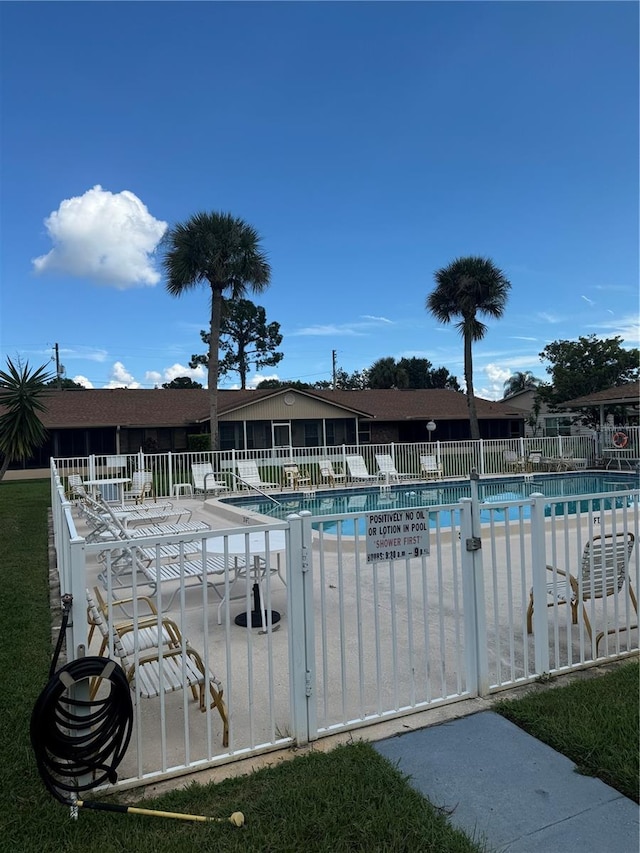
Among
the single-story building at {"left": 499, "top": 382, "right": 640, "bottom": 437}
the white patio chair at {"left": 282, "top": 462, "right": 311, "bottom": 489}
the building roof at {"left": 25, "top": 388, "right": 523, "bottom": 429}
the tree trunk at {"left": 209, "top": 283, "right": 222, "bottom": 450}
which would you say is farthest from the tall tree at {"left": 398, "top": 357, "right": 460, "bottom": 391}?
the white patio chair at {"left": 282, "top": 462, "right": 311, "bottom": 489}

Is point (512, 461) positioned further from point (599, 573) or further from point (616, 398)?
point (599, 573)

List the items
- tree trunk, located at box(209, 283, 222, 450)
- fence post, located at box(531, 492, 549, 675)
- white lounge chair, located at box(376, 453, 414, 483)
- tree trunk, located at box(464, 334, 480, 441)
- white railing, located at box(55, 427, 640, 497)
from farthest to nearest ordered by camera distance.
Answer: tree trunk, located at box(464, 334, 480, 441), tree trunk, located at box(209, 283, 222, 450), white lounge chair, located at box(376, 453, 414, 483), white railing, located at box(55, 427, 640, 497), fence post, located at box(531, 492, 549, 675)

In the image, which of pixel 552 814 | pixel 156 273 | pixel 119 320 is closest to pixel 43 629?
pixel 552 814

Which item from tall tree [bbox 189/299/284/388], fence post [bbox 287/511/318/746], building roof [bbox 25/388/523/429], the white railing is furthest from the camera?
tall tree [bbox 189/299/284/388]

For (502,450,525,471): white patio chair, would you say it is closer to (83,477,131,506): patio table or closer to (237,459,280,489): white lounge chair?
(237,459,280,489): white lounge chair

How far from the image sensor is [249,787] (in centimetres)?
244

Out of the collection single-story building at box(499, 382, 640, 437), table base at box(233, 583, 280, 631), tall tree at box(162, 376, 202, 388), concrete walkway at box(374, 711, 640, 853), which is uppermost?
tall tree at box(162, 376, 202, 388)

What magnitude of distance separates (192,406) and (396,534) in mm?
25762

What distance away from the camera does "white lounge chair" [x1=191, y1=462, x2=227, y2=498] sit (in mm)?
14294

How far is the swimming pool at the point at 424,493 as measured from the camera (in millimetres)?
14406

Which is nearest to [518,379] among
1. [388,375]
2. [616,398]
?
[388,375]

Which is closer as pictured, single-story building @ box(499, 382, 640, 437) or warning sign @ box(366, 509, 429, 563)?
warning sign @ box(366, 509, 429, 563)

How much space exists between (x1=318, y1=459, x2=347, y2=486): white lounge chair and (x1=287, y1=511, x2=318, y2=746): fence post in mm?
13896

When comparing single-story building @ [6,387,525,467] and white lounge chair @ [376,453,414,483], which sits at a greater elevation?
single-story building @ [6,387,525,467]
